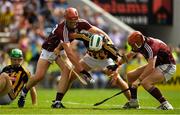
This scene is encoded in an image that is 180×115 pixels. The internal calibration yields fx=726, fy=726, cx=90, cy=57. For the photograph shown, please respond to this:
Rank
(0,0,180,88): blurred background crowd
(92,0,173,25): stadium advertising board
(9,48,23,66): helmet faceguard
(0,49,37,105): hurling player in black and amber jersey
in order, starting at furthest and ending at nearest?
1. (92,0,173,25): stadium advertising board
2. (0,0,180,88): blurred background crowd
3. (9,48,23,66): helmet faceguard
4. (0,49,37,105): hurling player in black and amber jersey

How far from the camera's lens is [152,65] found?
15789 mm

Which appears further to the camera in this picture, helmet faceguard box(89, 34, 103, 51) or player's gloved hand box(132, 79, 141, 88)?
player's gloved hand box(132, 79, 141, 88)

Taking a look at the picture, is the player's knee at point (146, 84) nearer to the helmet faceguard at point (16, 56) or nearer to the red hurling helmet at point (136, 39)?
the red hurling helmet at point (136, 39)

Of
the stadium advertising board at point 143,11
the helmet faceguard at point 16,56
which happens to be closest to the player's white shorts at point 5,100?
the helmet faceguard at point 16,56

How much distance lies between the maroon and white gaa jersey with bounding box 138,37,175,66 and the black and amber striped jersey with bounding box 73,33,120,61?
62 centimetres

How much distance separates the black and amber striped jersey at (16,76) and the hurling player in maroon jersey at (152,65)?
2472 mm

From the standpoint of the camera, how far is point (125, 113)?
14.7 m

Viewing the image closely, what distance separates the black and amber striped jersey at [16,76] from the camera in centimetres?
1670

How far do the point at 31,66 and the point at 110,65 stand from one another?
13.9 metres

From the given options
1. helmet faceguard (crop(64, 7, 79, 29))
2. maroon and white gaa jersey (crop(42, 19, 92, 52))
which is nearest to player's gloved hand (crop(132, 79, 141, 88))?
maroon and white gaa jersey (crop(42, 19, 92, 52))

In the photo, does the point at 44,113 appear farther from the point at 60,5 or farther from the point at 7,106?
the point at 60,5

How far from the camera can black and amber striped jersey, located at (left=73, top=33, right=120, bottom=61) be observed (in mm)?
16109

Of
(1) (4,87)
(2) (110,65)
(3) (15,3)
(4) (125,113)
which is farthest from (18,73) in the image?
(3) (15,3)

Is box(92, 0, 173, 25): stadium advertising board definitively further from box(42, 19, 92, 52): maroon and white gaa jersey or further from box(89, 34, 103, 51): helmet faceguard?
box(89, 34, 103, 51): helmet faceguard
